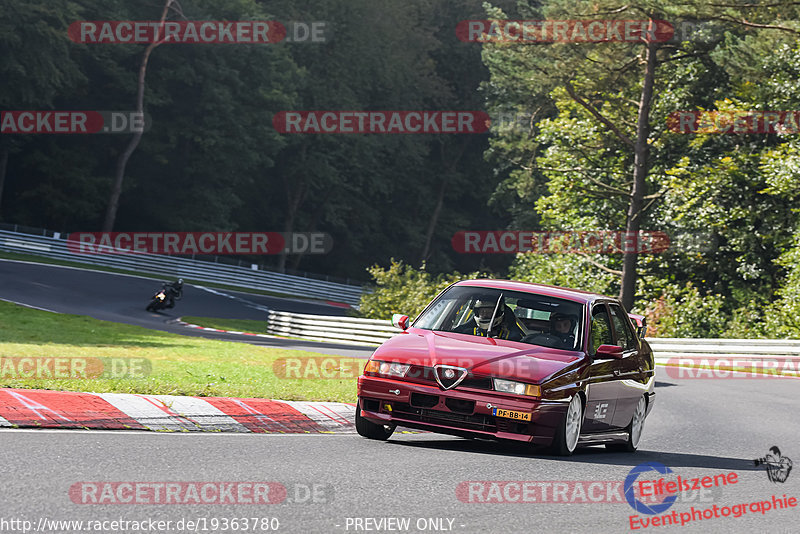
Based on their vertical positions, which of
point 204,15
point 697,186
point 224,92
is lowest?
point 697,186

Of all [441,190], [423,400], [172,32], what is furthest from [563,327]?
[441,190]

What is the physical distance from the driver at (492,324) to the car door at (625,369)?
1.10 metres

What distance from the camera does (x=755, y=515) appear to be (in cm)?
791

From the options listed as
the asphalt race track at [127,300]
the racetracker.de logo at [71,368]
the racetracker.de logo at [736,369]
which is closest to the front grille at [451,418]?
the racetracker.de logo at [71,368]

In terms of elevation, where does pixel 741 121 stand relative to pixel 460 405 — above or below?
above

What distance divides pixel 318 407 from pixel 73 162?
5381cm

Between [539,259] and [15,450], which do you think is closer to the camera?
[15,450]

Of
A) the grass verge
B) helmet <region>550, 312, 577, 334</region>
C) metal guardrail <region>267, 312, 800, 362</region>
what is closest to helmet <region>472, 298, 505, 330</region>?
helmet <region>550, 312, 577, 334</region>

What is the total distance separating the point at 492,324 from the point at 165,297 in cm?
2815

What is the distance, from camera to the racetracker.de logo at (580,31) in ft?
122

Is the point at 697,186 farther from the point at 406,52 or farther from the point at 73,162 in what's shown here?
the point at 406,52

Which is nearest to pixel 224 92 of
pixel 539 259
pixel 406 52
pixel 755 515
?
pixel 406 52

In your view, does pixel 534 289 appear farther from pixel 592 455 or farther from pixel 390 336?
pixel 390 336

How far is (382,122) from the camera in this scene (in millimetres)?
79375
